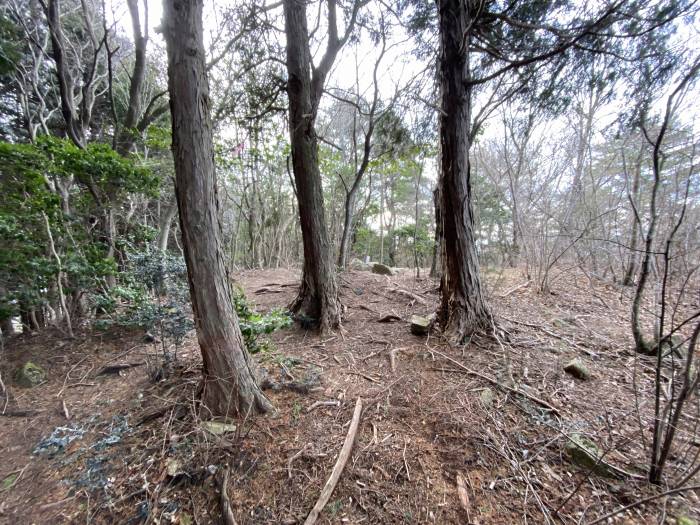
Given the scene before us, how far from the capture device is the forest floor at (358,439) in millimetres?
1423

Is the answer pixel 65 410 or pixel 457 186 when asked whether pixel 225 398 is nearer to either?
pixel 65 410

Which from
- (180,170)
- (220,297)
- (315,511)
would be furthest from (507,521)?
(180,170)

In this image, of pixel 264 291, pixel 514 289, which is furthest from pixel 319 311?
pixel 514 289

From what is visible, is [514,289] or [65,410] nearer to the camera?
[65,410]

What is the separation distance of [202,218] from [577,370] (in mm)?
3423

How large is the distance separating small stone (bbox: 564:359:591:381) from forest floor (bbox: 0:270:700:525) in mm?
49

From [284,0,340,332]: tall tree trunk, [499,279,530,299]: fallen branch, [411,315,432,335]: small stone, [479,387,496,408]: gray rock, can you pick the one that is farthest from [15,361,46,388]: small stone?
[499,279,530,299]: fallen branch

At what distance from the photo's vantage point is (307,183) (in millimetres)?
3328

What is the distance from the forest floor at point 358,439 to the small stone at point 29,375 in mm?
78

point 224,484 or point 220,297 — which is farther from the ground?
point 220,297

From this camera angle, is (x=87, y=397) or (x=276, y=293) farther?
(x=276, y=293)

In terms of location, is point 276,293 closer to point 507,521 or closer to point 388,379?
point 388,379

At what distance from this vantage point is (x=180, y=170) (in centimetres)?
169

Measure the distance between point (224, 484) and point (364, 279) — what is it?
4.61 metres
